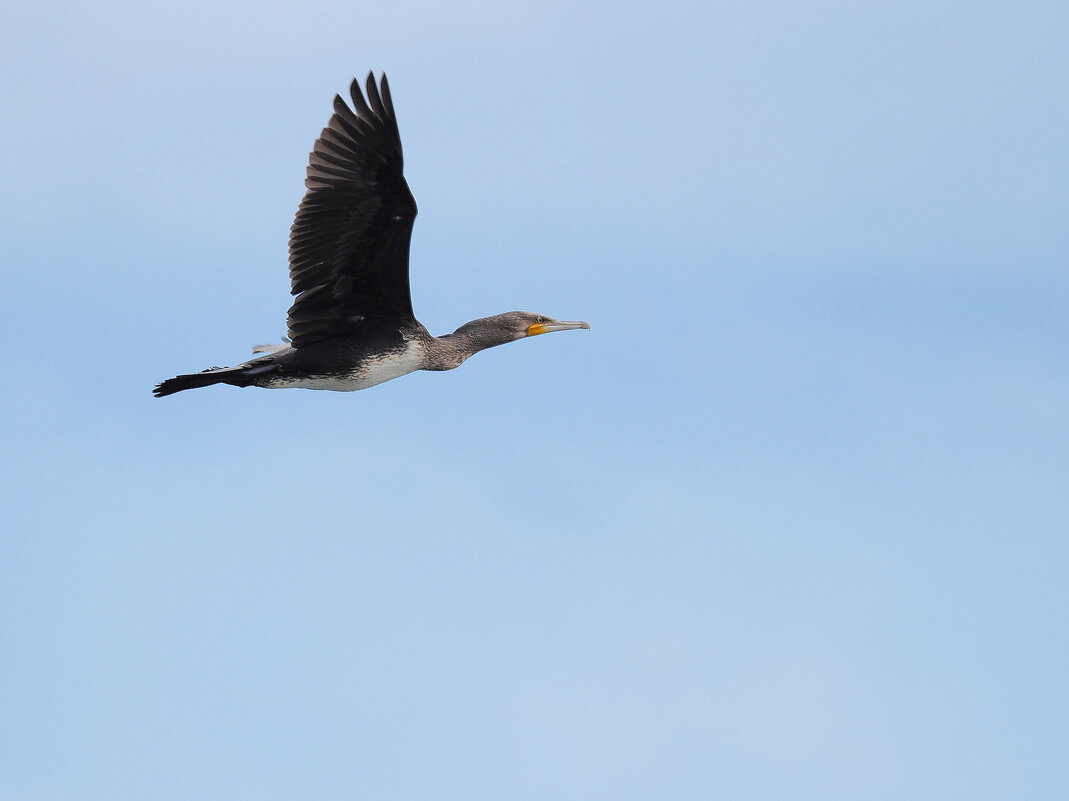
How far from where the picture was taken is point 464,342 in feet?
52.1

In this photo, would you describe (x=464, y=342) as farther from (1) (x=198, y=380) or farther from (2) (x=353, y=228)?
(1) (x=198, y=380)

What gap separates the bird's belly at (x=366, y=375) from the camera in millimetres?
14945

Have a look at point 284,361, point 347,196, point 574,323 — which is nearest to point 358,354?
point 284,361

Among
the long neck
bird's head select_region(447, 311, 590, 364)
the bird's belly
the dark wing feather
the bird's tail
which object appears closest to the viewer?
the dark wing feather

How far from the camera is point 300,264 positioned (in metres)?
14.4

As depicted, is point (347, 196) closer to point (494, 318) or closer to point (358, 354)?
point (358, 354)

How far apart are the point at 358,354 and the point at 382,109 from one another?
2.41m

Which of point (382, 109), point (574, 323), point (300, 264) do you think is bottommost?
point (574, 323)

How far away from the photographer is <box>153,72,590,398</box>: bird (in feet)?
45.4

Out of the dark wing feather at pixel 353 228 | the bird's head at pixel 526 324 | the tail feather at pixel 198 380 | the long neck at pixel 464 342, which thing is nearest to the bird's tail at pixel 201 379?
the tail feather at pixel 198 380

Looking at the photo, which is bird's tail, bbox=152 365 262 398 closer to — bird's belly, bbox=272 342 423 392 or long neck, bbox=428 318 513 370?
bird's belly, bbox=272 342 423 392

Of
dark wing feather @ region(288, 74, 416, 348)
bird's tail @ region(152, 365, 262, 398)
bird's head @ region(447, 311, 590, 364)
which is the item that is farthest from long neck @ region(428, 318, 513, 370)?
bird's tail @ region(152, 365, 262, 398)

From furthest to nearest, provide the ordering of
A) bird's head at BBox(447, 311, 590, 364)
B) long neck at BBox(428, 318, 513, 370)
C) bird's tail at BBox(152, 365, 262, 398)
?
bird's head at BBox(447, 311, 590, 364)
long neck at BBox(428, 318, 513, 370)
bird's tail at BBox(152, 365, 262, 398)

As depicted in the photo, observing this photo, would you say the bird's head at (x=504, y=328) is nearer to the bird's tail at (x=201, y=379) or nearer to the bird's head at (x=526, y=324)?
the bird's head at (x=526, y=324)
